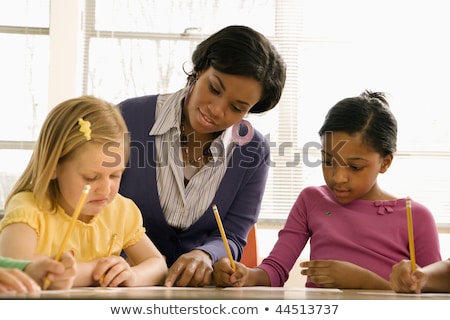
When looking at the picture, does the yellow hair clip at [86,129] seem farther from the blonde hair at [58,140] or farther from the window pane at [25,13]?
the window pane at [25,13]

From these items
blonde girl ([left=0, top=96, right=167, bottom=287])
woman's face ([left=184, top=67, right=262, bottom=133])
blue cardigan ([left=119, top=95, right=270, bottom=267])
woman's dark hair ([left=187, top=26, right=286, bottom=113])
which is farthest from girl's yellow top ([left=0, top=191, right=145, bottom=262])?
woman's dark hair ([left=187, top=26, right=286, bottom=113])

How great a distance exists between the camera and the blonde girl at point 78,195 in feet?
3.87

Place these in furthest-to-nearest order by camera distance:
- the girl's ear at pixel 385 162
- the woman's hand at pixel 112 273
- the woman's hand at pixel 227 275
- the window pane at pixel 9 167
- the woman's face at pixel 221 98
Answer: the window pane at pixel 9 167 → the girl's ear at pixel 385 162 → the woman's face at pixel 221 98 → the woman's hand at pixel 227 275 → the woman's hand at pixel 112 273

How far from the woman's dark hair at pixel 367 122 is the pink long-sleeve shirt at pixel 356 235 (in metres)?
0.15

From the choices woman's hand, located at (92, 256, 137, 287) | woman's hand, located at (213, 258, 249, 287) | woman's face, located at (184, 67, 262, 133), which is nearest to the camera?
woman's hand, located at (92, 256, 137, 287)

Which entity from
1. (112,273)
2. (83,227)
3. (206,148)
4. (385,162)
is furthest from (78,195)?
(385,162)

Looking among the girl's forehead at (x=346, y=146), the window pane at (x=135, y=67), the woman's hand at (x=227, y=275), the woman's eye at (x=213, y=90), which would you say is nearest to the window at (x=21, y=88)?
the window pane at (x=135, y=67)

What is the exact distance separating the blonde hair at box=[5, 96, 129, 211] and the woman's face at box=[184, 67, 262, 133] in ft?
0.84

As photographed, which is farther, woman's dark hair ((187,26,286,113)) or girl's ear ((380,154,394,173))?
girl's ear ((380,154,394,173))

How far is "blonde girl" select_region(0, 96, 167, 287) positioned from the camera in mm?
1181

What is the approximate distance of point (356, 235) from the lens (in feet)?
5.07

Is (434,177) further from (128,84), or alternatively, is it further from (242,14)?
(128,84)

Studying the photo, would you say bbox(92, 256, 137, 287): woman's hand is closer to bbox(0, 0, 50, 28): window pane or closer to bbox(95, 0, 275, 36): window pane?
bbox(95, 0, 275, 36): window pane
